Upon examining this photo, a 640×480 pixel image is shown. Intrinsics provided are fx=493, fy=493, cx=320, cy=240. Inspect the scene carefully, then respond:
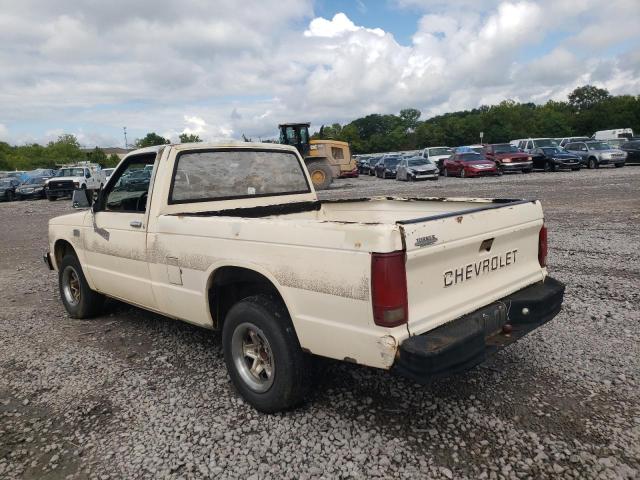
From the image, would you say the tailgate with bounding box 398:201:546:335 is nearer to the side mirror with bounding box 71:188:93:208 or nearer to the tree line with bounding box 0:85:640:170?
the side mirror with bounding box 71:188:93:208

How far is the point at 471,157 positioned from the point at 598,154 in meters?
6.77

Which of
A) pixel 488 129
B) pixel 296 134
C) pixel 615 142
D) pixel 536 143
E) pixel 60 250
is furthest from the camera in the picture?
pixel 488 129

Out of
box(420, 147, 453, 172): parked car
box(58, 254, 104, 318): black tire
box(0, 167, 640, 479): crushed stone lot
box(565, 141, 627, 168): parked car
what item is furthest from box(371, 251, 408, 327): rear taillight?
box(420, 147, 453, 172): parked car

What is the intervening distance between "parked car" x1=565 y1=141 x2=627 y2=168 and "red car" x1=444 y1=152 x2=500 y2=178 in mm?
5101

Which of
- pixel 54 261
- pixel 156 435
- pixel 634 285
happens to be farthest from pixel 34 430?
pixel 634 285

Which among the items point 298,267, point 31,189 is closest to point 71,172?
point 31,189

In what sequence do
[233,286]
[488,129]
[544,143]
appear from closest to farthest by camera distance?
1. [233,286]
2. [544,143]
3. [488,129]

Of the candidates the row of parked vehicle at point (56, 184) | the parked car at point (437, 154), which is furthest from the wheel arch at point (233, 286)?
the parked car at point (437, 154)

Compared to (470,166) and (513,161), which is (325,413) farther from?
(513,161)

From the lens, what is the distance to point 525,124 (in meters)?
86.1

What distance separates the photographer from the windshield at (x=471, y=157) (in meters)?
26.6

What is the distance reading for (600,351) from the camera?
3.90 meters

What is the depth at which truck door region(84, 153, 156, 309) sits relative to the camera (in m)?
4.13

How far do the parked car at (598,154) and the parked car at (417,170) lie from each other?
7.83 metres
